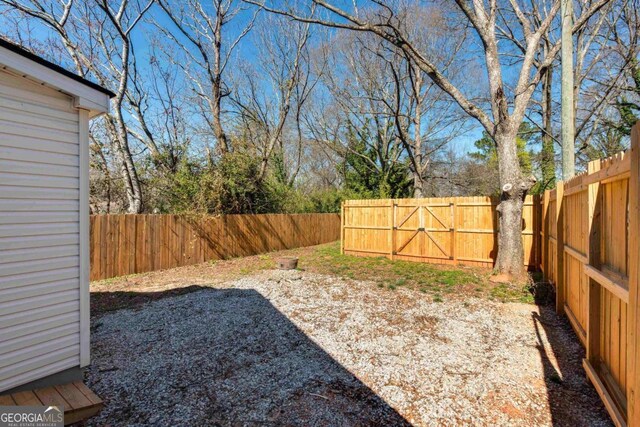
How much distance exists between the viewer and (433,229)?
8.68m

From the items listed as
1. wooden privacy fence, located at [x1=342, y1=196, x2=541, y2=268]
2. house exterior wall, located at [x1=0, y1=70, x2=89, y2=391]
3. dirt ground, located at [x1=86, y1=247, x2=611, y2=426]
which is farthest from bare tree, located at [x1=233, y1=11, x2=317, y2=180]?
house exterior wall, located at [x1=0, y1=70, x2=89, y2=391]

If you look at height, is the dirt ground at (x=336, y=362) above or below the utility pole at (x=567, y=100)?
below

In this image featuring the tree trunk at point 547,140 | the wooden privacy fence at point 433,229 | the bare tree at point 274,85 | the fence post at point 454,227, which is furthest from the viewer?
the bare tree at point 274,85

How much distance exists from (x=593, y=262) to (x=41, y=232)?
459 centimetres

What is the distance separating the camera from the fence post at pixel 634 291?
1555mm

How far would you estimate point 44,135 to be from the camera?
104 inches

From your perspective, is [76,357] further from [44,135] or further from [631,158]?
[631,158]

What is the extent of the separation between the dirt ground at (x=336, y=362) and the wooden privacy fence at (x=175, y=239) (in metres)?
1.91

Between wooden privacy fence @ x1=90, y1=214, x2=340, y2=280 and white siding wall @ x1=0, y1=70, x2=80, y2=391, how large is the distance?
4567mm

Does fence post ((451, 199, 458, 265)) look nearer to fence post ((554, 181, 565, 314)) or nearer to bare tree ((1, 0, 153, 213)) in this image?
fence post ((554, 181, 565, 314))

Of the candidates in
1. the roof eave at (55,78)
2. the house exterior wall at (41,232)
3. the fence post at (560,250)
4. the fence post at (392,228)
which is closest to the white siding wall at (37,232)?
the house exterior wall at (41,232)

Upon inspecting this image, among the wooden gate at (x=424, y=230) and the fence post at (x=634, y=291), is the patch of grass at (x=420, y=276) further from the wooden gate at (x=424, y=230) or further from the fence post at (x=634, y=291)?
the fence post at (x=634, y=291)

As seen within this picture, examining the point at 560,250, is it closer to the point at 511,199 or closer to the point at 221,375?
the point at 511,199

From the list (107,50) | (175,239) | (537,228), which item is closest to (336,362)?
(537,228)
